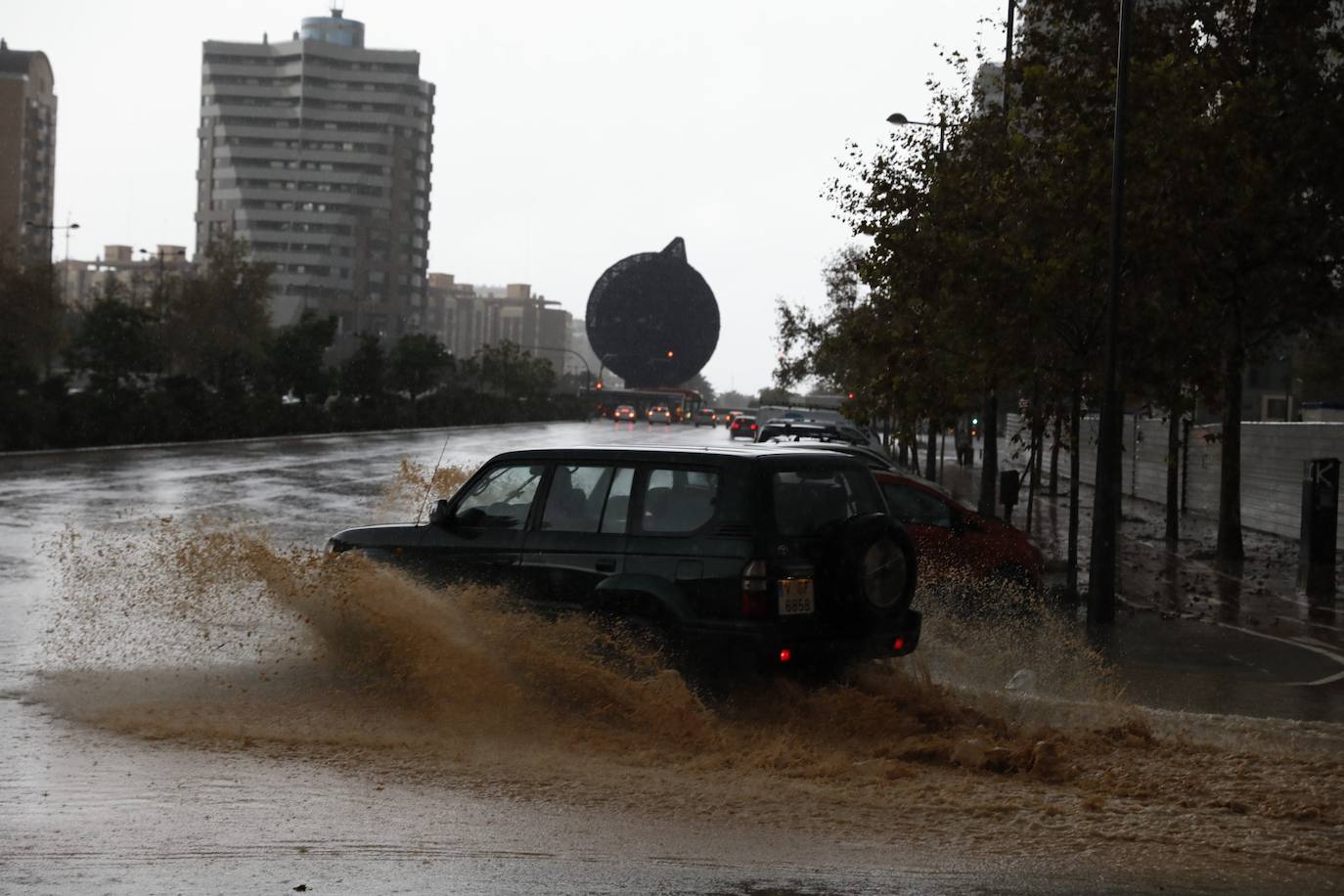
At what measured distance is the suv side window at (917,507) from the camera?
51.4 ft

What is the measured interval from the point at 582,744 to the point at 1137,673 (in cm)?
581

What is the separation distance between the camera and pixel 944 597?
1520 cm

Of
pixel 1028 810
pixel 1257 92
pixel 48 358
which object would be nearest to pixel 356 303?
pixel 48 358

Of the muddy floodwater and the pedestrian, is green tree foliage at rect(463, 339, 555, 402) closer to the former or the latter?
the pedestrian

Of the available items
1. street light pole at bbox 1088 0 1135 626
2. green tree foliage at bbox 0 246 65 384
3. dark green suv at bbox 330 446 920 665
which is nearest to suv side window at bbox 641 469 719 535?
dark green suv at bbox 330 446 920 665

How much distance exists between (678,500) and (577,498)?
720 millimetres

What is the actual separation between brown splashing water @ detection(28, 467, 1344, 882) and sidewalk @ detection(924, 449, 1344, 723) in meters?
1.01

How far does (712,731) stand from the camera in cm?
837

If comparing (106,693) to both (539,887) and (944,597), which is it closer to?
(539,887)

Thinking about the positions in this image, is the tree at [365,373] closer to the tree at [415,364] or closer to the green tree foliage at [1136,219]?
the tree at [415,364]

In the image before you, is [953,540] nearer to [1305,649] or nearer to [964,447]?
[1305,649]

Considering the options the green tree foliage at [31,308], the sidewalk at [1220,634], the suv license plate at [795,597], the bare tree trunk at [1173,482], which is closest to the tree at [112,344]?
the green tree foliage at [31,308]

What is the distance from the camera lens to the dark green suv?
27.8 feet

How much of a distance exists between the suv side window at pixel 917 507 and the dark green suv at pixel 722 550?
21.0 ft
